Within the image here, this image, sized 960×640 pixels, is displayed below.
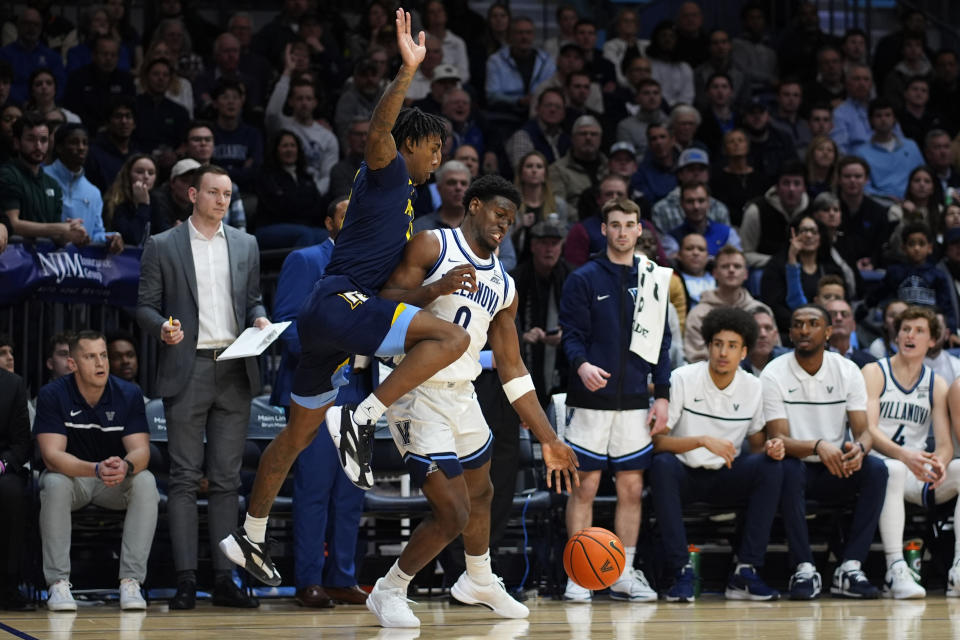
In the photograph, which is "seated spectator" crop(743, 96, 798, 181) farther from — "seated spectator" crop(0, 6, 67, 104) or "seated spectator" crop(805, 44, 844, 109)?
"seated spectator" crop(0, 6, 67, 104)

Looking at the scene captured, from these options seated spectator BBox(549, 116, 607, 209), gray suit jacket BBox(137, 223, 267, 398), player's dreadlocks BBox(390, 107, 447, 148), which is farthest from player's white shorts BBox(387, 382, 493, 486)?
seated spectator BBox(549, 116, 607, 209)

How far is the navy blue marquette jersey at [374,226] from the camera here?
18.7 ft

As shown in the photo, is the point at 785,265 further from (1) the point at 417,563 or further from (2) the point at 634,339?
(1) the point at 417,563

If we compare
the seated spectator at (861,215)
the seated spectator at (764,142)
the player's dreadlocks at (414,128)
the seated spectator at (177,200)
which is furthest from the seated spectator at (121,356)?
the seated spectator at (764,142)

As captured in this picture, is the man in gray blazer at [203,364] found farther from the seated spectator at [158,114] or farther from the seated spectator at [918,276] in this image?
the seated spectator at [918,276]

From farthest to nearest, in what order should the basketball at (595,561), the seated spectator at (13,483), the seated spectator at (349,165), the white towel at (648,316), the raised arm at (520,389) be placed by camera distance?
1. the seated spectator at (349,165)
2. the white towel at (648,316)
3. the seated spectator at (13,483)
4. the basketball at (595,561)
5. the raised arm at (520,389)

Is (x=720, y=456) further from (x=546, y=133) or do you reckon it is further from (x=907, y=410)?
(x=546, y=133)

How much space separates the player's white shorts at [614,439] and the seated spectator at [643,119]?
539 cm

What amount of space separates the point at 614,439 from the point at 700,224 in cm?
336

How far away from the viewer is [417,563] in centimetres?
607

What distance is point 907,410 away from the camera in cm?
887

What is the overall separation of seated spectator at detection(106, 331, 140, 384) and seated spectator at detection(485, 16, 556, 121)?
5778 mm

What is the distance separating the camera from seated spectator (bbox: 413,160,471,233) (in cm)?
947

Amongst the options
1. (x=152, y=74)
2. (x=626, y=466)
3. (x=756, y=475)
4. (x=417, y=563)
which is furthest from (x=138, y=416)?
(x=152, y=74)
